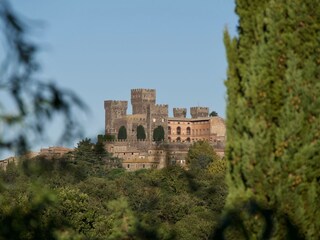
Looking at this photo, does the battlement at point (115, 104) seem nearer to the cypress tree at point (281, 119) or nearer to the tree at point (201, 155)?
the tree at point (201, 155)

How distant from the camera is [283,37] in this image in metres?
7.42

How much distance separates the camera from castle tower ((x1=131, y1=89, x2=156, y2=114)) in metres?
134

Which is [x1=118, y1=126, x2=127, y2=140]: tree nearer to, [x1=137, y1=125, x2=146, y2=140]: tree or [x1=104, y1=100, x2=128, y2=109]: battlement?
[x1=137, y1=125, x2=146, y2=140]: tree

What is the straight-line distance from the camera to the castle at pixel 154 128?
116m

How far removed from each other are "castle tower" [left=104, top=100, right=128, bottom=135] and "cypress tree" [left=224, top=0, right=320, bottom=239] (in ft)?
402

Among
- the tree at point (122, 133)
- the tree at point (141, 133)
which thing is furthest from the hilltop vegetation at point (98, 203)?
the tree at point (141, 133)

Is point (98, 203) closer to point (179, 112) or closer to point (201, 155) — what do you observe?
point (201, 155)

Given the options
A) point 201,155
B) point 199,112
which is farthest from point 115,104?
point 201,155

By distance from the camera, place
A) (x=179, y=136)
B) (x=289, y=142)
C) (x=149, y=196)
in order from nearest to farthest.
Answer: (x=289, y=142)
(x=149, y=196)
(x=179, y=136)

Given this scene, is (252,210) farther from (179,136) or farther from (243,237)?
(179,136)

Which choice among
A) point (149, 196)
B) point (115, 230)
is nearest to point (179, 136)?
point (149, 196)

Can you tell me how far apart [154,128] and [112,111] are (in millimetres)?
7128

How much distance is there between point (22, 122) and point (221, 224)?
6.69ft

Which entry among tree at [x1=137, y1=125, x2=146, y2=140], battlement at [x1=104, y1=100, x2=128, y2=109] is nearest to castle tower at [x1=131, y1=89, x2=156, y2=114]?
battlement at [x1=104, y1=100, x2=128, y2=109]
